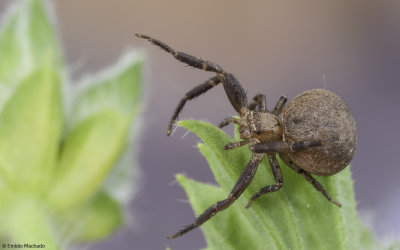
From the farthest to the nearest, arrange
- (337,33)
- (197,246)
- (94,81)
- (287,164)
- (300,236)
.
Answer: (337,33) → (197,246) → (94,81) → (287,164) → (300,236)

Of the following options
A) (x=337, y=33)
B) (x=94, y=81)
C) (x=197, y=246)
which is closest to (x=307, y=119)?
(x=94, y=81)

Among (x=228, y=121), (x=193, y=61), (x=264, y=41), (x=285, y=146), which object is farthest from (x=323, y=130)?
(x=264, y=41)

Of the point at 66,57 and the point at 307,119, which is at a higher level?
the point at 66,57

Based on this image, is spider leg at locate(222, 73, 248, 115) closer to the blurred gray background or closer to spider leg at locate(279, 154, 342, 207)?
spider leg at locate(279, 154, 342, 207)

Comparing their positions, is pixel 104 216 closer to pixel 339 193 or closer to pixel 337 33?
pixel 339 193

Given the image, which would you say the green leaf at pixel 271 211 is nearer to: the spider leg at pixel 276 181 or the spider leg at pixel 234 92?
the spider leg at pixel 276 181

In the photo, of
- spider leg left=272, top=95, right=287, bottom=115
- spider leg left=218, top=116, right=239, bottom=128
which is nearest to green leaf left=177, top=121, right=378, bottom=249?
spider leg left=218, top=116, right=239, bottom=128

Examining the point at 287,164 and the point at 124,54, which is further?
the point at 124,54
